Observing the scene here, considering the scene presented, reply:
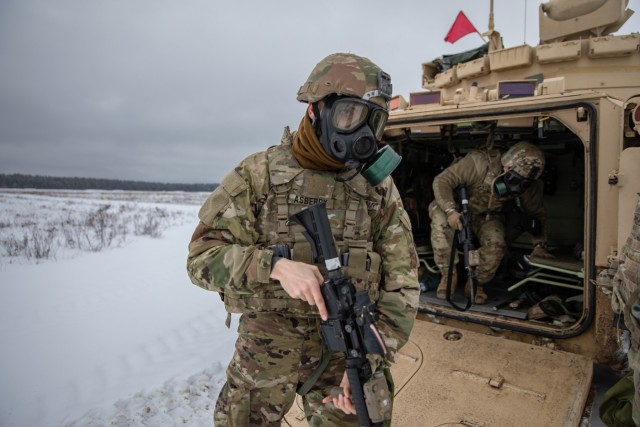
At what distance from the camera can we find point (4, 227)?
38.2 feet

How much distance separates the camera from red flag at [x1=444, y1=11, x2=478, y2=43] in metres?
5.64

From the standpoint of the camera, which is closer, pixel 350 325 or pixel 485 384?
pixel 350 325

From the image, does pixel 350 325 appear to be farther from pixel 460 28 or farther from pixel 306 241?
pixel 460 28

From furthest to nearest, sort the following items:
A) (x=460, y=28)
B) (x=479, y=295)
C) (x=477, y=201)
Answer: (x=460, y=28), (x=477, y=201), (x=479, y=295)

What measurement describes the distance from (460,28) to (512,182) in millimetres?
2958

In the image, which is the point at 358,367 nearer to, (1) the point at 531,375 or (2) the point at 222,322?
(1) the point at 531,375

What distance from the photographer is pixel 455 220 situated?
13.1 ft

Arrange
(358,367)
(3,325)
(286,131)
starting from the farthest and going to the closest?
(3,325)
(286,131)
(358,367)

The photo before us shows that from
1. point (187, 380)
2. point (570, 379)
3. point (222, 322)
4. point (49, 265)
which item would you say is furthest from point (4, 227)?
point (570, 379)

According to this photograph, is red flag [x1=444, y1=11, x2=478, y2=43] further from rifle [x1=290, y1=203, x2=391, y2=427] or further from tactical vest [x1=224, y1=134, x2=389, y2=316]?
rifle [x1=290, y1=203, x2=391, y2=427]

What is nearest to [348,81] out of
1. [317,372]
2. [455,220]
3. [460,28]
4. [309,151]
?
[309,151]

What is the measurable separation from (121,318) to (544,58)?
5.55 m

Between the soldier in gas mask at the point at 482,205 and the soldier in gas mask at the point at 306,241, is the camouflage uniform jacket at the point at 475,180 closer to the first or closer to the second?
the soldier in gas mask at the point at 482,205

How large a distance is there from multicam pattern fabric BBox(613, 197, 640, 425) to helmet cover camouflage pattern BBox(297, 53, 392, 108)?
50.6 inches
